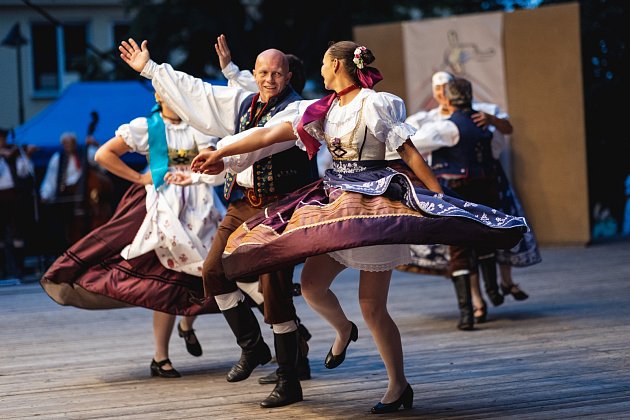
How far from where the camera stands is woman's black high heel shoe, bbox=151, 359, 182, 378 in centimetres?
577

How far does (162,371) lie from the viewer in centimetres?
579

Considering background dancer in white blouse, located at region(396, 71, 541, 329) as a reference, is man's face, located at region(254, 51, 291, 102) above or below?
above

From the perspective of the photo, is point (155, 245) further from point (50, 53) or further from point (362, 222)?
point (50, 53)

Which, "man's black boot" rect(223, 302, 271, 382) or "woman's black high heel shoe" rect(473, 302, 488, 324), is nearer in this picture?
"man's black boot" rect(223, 302, 271, 382)

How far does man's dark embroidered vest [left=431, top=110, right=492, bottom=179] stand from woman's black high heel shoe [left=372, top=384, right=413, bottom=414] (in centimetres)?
251

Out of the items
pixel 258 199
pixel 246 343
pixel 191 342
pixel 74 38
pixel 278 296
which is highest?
pixel 74 38

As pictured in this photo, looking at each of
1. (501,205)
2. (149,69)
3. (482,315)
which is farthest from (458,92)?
(149,69)

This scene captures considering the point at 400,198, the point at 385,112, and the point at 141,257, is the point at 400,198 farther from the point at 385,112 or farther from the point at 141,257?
the point at 141,257

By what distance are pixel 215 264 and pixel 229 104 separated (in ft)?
2.52

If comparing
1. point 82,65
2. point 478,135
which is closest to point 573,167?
point 478,135

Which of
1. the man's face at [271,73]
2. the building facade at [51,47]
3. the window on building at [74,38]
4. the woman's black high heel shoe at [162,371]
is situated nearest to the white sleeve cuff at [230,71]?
the man's face at [271,73]

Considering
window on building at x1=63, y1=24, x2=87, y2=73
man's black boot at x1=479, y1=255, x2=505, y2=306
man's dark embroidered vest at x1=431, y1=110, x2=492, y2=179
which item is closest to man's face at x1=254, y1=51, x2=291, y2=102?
man's dark embroidered vest at x1=431, y1=110, x2=492, y2=179

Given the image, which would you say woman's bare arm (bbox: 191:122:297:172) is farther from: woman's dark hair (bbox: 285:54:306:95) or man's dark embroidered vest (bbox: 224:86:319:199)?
woman's dark hair (bbox: 285:54:306:95)

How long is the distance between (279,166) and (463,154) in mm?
2249
